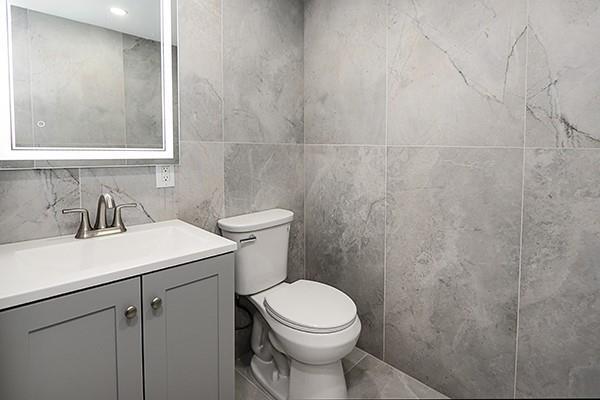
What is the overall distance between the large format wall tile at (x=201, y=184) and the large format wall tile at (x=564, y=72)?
4.17 feet

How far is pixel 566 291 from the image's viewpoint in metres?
1.16

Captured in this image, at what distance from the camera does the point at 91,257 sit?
4.10ft

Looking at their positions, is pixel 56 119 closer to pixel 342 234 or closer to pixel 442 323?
pixel 342 234

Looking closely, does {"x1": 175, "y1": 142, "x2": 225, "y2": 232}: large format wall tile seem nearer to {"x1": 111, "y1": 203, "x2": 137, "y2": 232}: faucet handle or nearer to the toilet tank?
the toilet tank

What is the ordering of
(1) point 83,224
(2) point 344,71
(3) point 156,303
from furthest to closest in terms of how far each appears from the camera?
(2) point 344,71, (1) point 83,224, (3) point 156,303

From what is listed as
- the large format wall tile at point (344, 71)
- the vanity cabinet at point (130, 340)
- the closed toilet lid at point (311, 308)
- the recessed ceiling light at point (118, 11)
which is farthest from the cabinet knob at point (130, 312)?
the large format wall tile at point (344, 71)

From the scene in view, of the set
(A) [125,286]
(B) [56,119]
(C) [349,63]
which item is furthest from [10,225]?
(C) [349,63]

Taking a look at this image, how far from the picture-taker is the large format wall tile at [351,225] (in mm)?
1772

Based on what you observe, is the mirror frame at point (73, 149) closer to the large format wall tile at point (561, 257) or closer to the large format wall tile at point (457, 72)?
the large format wall tile at point (457, 72)

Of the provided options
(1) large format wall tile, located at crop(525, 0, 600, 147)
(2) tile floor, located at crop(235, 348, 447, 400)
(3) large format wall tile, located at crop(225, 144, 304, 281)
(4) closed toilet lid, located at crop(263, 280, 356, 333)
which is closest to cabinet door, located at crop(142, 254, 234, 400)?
(4) closed toilet lid, located at crop(263, 280, 356, 333)

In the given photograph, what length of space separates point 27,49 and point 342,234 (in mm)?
1517

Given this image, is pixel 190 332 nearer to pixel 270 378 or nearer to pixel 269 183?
pixel 270 378

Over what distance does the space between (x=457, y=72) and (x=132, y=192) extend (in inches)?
53.7

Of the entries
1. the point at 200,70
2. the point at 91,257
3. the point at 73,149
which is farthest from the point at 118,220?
the point at 200,70
